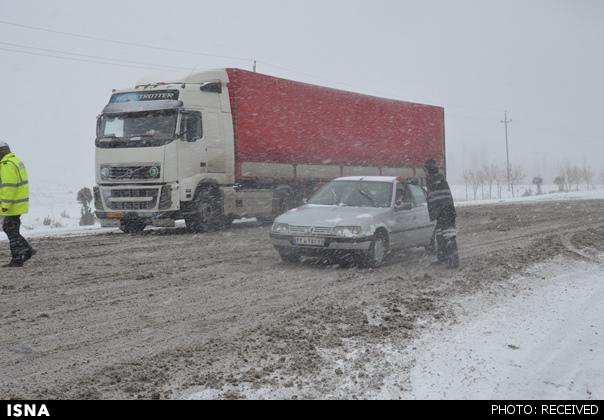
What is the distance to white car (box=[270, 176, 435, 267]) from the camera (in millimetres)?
9242

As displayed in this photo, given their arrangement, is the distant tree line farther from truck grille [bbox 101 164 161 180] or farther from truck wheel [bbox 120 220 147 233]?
truck grille [bbox 101 164 161 180]

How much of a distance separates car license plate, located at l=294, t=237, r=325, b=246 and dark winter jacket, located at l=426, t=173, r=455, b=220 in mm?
2015

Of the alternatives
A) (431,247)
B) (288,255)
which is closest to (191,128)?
(288,255)

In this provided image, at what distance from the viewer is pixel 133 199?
1385cm

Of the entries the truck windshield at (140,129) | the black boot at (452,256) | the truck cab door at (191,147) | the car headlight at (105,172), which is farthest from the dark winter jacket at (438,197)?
the car headlight at (105,172)

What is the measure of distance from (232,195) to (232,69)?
10.4 feet

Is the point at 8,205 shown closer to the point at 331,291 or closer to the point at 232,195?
the point at 331,291

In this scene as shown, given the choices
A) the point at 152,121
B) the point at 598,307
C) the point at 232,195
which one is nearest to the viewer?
the point at 598,307

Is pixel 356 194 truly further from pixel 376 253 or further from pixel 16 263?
pixel 16 263

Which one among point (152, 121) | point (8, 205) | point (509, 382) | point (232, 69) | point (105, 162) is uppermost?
point (232, 69)

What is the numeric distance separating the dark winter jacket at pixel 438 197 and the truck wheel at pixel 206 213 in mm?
6210

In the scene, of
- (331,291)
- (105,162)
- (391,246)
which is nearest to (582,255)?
(391,246)

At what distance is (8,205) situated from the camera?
938cm

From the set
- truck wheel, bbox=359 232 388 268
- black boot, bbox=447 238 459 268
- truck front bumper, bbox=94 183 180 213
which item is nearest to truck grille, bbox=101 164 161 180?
truck front bumper, bbox=94 183 180 213
